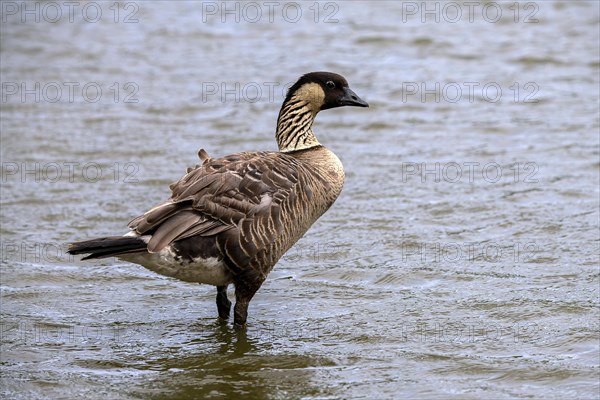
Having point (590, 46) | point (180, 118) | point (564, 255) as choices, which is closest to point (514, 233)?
point (564, 255)

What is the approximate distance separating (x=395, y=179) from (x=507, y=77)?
13.8 ft

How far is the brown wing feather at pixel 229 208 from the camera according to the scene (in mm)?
7227

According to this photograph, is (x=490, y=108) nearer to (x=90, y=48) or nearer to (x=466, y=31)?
(x=466, y=31)

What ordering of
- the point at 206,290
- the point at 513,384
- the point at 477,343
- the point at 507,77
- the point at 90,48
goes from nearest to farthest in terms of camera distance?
the point at 513,384 → the point at 477,343 → the point at 206,290 → the point at 507,77 → the point at 90,48

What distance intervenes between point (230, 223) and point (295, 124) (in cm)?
134

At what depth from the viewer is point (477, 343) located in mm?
7426

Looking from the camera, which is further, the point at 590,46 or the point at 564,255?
the point at 590,46

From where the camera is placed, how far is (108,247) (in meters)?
6.89
